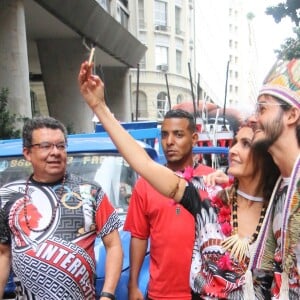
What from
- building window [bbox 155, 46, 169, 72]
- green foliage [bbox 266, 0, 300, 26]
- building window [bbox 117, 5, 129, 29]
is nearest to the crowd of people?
green foliage [bbox 266, 0, 300, 26]

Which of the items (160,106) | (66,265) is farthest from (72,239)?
(160,106)

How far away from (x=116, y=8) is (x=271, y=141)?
87.5ft

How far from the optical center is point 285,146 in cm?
162

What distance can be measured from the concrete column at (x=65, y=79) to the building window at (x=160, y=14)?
28.4m

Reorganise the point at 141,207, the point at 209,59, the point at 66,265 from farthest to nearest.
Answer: the point at 209,59 < the point at 141,207 < the point at 66,265

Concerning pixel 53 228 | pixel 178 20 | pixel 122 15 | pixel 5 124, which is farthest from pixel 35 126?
pixel 178 20

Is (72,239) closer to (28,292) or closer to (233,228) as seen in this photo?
(28,292)

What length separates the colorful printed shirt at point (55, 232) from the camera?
2.31 m

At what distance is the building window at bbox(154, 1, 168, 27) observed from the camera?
4688cm

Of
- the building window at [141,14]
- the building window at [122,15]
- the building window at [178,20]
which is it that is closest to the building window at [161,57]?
the building window at [141,14]

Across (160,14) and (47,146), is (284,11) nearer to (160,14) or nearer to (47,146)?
(47,146)

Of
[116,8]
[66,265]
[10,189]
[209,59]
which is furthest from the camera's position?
[209,59]

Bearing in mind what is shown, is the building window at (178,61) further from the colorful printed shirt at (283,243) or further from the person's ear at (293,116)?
the person's ear at (293,116)

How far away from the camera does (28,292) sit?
2369mm
